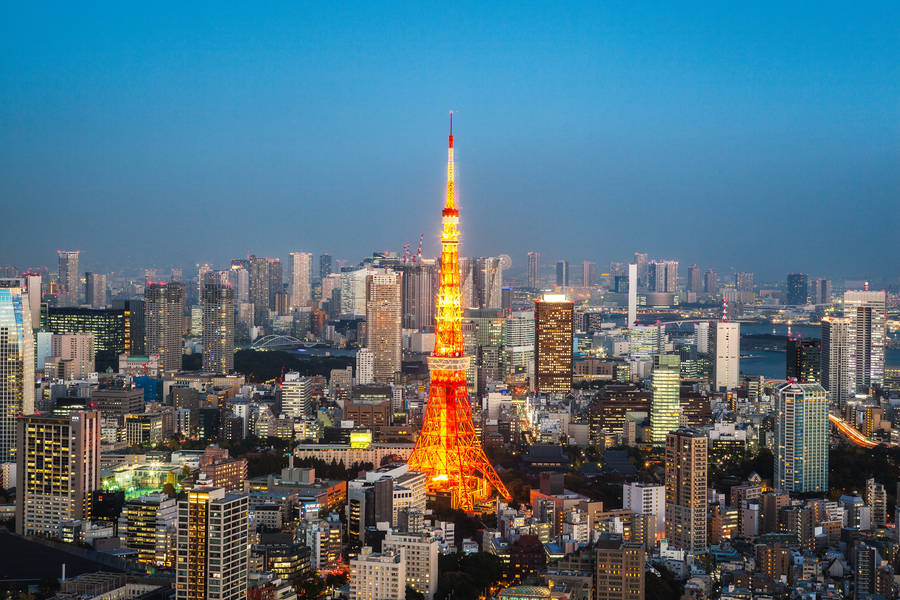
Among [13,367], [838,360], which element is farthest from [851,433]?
[13,367]

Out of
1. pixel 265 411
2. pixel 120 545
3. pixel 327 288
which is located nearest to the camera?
pixel 120 545

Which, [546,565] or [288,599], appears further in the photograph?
[546,565]

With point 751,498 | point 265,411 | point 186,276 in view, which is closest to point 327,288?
point 186,276

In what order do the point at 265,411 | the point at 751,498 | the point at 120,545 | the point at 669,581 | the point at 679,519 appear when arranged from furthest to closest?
the point at 265,411
the point at 751,498
the point at 679,519
the point at 120,545
the point at 669,581

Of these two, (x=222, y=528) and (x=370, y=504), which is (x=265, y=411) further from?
(x=222, y=528)

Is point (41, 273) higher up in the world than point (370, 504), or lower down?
higher up

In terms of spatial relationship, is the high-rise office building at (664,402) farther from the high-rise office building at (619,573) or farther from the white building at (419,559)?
the white building at (419,559)
